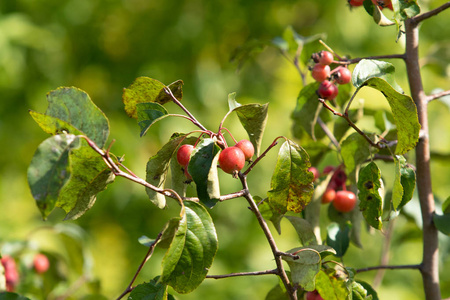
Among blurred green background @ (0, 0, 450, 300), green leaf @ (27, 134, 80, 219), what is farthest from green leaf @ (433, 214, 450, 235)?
blurred green background @ (0, 0, 450, 300)

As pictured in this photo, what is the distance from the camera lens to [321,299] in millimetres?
799

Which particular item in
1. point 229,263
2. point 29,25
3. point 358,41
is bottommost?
point 229,263

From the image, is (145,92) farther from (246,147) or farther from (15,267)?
(15,267)

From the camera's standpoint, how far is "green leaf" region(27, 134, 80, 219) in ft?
1.71

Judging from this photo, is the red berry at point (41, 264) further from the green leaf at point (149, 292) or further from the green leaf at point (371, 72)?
the green leaf at point (371, 72)

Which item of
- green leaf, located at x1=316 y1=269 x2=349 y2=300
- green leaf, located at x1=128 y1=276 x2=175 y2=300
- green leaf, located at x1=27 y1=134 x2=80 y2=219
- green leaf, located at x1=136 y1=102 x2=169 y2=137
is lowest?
green leaf, located at x1=316 y1=269 x2=349 y2=300

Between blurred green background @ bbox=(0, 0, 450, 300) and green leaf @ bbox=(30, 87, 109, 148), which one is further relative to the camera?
blurred green background @ bbox=(0, 0, 450, 300)

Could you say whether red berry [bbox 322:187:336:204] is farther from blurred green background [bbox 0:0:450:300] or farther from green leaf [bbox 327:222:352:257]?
blurred green background [bbox 0:0:450:300]

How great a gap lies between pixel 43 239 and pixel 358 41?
1.71 metres

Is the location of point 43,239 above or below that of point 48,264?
below

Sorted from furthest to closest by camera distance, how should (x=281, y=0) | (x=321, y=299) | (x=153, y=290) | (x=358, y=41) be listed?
(x=281, y=0)
(x=358, y=41)
(x=321, y=299)
(x=153, y=290)

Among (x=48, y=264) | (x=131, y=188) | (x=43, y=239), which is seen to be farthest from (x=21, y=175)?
(x=48, y=264)

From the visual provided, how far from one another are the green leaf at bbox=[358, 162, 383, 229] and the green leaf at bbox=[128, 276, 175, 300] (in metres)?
0.30

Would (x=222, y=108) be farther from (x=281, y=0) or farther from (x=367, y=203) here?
(x=367, y=203)
